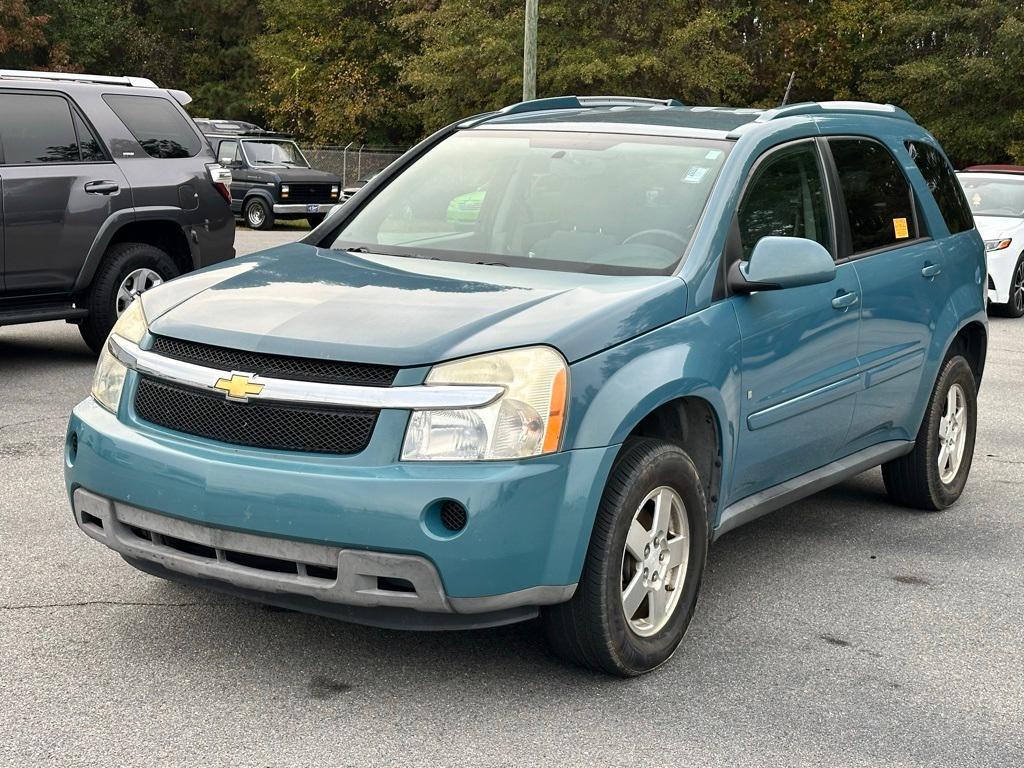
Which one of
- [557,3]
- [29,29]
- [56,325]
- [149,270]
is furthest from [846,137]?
[29,29]

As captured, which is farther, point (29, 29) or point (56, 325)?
point (29, 29)

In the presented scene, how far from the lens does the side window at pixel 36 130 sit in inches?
370

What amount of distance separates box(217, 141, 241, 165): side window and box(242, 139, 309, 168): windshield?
223mm

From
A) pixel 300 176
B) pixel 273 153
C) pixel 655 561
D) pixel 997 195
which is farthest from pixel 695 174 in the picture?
pixel 273 153

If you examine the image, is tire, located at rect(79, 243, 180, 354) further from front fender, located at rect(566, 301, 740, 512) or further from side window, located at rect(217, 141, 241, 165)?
side window, located at rect(217, 141, 241, 165)

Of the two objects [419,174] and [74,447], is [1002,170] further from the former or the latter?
[74,447]

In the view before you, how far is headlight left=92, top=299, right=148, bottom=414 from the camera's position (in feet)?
14.3

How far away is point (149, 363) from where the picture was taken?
4.21 m

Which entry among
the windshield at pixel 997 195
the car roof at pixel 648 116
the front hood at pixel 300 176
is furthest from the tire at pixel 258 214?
the car roof at pixel 648 116

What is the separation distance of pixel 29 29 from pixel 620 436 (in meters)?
49.4

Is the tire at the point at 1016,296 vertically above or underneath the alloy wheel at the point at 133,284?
underneath

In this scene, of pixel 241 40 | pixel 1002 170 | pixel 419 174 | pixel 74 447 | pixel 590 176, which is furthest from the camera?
pixel 241 40

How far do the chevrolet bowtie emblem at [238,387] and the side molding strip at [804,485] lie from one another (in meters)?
1.75

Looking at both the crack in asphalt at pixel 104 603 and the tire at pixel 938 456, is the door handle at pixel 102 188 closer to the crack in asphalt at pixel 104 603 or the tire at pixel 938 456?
the crack in asphalt at pixel 104 603
